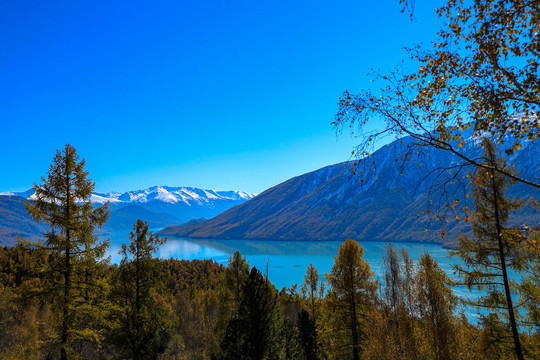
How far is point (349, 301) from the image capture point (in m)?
18.0

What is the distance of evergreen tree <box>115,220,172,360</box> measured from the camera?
53.5 feet

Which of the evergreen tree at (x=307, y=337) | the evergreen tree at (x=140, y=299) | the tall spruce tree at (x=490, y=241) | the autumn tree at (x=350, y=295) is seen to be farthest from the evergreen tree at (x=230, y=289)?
the tall spruce tree at (x=490, y=241)

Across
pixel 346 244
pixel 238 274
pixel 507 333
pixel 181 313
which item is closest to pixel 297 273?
pixel 181 313

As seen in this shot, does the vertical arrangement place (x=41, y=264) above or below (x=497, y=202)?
below

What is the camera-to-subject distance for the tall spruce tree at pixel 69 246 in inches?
438

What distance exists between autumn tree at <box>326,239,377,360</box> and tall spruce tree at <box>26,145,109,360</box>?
1258 centimetres

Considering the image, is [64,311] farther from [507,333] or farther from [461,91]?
[507,333]

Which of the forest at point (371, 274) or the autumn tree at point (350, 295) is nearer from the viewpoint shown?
the forest at point (371, 274)

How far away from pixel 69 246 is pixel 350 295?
581 inches

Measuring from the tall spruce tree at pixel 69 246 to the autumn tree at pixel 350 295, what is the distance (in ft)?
41.3

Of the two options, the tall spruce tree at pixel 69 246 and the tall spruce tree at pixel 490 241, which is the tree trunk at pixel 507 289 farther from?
the tall spruce tree at pixel 69 246

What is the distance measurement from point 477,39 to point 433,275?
1331 centimetres

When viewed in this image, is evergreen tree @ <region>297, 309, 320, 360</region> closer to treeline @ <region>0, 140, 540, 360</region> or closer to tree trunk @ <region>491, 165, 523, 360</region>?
treeline @ <region>0, 140, 540, 360</region>

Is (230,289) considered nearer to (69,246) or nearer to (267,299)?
(267,299)
